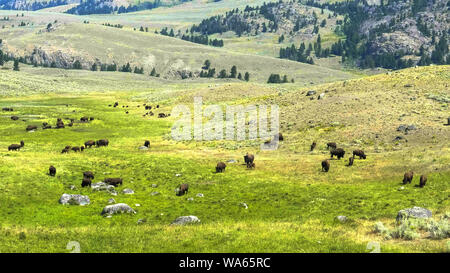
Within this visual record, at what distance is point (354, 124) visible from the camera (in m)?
59.9

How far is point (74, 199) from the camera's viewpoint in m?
31.0

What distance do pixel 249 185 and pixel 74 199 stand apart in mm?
15235

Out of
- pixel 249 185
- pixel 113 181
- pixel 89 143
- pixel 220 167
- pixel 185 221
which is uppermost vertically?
pixel 185 221

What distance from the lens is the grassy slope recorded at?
20.3 meters

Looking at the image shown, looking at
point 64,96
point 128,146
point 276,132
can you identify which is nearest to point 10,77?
point 64,96

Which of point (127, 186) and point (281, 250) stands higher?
point (281, 250)

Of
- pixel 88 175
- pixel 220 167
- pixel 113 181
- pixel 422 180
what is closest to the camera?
pixel 422 180

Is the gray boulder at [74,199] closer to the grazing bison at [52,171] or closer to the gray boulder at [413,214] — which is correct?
the grazing bison at [52,171]

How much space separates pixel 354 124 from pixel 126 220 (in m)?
42.5

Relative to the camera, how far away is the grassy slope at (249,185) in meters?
20.3

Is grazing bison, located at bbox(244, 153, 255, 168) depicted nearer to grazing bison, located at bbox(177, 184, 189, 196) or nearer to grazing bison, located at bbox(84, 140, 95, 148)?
grazing bison, located at bbox(177, 184, 189, 196)

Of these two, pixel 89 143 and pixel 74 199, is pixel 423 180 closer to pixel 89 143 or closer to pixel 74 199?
pixel 74 199

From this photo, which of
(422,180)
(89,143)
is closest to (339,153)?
(422,180)

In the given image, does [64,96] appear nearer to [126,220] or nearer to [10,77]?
[10,77]
